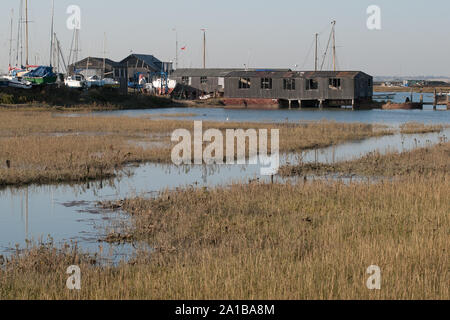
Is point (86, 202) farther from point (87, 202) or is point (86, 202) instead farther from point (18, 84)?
point (18, 84)

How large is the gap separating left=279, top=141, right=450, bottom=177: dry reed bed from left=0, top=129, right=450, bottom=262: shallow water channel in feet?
4.22

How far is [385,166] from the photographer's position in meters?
20.0

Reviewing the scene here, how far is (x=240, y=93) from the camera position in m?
76.8

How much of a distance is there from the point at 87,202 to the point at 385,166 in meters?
9.21

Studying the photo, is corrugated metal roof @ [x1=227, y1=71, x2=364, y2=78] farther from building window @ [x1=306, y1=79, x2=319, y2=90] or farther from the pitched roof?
the pitched roof

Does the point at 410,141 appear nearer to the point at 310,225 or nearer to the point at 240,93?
the point at 310,225

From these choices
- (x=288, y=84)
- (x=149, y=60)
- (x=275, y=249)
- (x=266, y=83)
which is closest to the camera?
(x=275, y=249)

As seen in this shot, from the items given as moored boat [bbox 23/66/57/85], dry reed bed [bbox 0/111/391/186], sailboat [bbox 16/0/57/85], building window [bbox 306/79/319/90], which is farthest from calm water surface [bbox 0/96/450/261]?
building window [bbox 306/79/319/90]

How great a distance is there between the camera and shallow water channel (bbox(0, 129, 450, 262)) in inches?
467

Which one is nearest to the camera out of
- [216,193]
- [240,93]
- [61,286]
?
[61,286]

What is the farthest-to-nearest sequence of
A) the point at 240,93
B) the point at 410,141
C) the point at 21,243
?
1. the point at 240,93
2. the point at 410,141
3. the point at 21,243

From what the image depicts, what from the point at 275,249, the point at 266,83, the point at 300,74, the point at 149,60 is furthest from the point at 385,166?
the point at 149,60

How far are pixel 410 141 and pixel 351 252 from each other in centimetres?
2243
